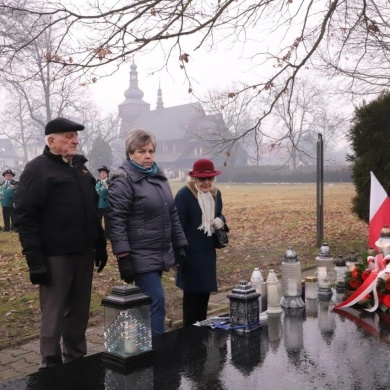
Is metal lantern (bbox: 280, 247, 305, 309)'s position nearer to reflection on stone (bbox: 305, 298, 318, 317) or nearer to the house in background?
reflection on stone (bbox: 305, 298, 318, 317)

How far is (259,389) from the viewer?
6.43 ft

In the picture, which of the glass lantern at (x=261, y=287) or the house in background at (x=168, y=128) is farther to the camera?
the house in background at (x=168, y=128)

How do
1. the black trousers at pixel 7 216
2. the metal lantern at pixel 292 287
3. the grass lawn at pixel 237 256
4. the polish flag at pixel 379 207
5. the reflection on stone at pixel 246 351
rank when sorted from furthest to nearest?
the black trousers at pixel 7 216, the grass lawn at pixel 237 256, the polish flag at pixel 379 207, the metal lantern at pixel 292 287, the reflection on stone at pixel 246 351

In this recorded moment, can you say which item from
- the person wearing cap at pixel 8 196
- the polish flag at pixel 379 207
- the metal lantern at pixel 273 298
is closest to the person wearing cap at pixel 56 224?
the metal lantern at pixel 273 298

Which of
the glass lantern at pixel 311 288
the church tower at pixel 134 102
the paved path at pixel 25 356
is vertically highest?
the church tower at pixel 134 102

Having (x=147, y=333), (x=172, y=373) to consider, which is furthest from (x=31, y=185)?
(x=172, y=373)

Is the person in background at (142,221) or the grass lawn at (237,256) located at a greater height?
the person in background at (142,221)

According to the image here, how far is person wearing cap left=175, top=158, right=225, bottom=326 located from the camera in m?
4.10

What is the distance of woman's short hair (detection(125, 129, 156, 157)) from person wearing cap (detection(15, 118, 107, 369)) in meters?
0.34

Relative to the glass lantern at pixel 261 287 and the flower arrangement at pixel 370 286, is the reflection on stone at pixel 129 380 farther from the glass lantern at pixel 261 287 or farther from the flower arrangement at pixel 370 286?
the flower arrangement at pixel 370 286

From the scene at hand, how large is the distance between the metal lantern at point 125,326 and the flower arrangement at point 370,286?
143cm

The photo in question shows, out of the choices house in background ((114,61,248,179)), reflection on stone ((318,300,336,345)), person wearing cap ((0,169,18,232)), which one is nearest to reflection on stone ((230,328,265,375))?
reflection on stone ((318,300,336,345))

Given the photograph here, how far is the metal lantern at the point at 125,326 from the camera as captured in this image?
7.50ft

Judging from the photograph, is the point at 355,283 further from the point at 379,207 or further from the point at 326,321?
the point at 379,207
